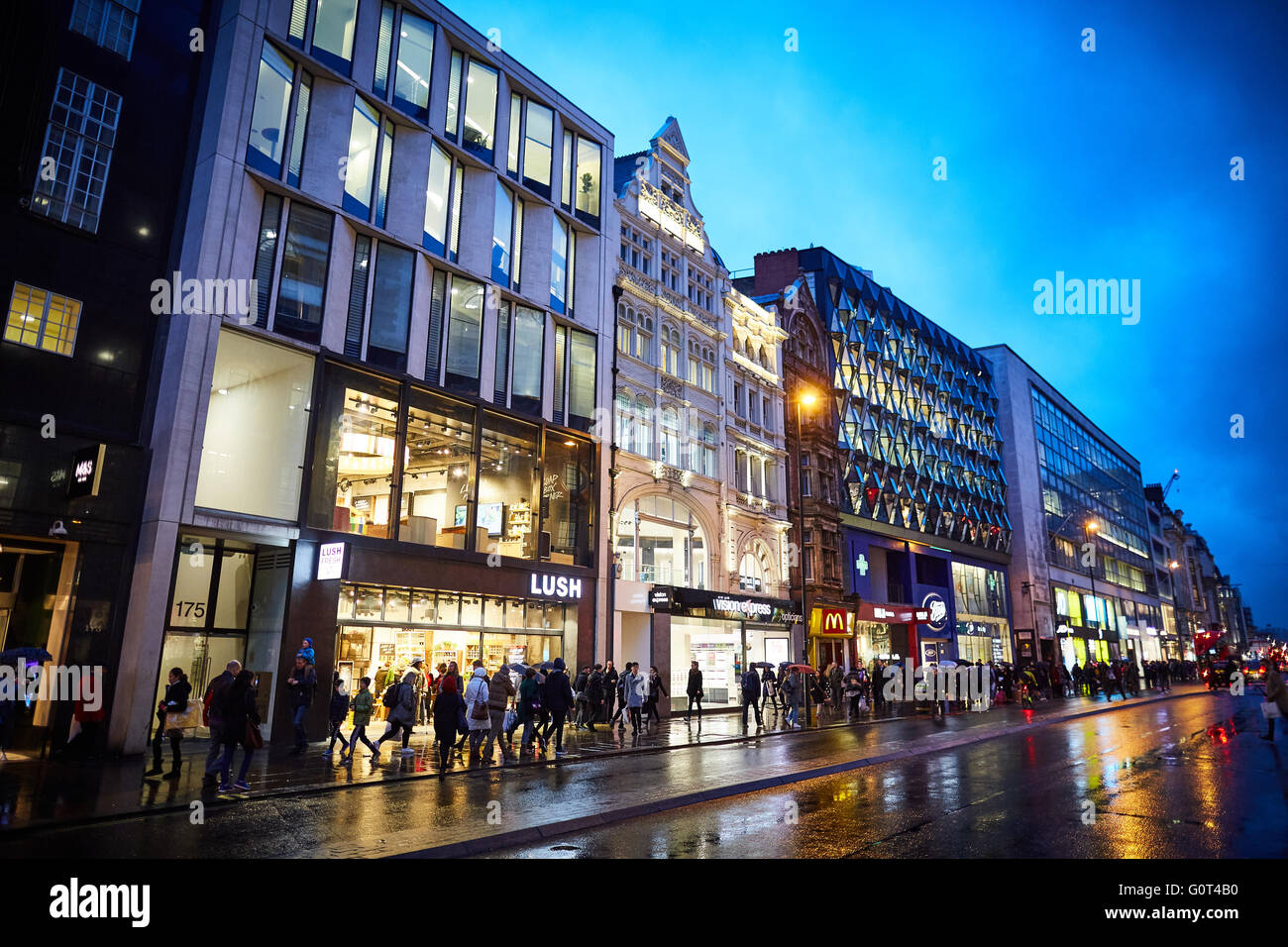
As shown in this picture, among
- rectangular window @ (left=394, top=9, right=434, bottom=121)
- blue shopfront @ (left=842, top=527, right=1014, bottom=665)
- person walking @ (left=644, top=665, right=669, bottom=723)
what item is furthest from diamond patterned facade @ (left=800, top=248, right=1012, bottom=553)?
rectangular window @ (left=394, top=9, right=434, bottom=121)

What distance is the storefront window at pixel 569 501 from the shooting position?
89.4 ft

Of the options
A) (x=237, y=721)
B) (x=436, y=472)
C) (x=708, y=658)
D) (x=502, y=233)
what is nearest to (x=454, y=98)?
(x=502, y=233)

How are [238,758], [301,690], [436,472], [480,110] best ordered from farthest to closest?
[480,110] → [436,472] → [301,690] → [238,758]

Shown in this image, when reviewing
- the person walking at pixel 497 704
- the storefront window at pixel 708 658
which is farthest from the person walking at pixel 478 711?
the storefront window at pixel 708 658

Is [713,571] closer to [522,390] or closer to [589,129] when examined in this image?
[522,390]

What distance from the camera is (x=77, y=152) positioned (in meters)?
17.8

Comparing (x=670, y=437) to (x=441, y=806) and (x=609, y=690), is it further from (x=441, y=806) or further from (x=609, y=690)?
(x=441, y=806)

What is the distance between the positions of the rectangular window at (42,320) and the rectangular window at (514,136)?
14896 mm

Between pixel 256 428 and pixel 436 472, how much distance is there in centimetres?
526

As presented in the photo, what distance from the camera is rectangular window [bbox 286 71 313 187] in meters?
21.1

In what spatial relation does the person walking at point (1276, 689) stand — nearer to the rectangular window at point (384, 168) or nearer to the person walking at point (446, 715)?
the person walking at point (446, 715)
